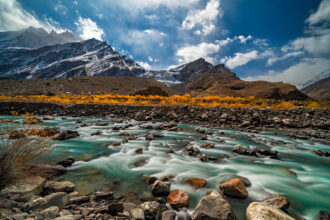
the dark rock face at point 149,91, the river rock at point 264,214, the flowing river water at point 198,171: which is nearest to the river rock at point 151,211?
the flowing river water at point 198,171

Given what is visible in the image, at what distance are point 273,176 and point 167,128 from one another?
25.7ft

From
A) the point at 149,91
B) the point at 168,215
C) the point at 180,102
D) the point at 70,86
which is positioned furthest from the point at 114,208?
the point at 70,86

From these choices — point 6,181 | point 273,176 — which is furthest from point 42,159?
point 273,176

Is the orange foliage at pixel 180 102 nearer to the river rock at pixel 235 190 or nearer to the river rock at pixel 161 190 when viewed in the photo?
the river rock at pixel 235 190

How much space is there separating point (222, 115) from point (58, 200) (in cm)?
1426

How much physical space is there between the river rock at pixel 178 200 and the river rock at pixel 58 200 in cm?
205

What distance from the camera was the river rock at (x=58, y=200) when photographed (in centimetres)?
269

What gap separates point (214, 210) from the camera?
2510 millimetres

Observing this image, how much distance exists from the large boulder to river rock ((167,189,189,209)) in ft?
1.28

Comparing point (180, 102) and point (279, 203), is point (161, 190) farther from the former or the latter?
point (180, 102)

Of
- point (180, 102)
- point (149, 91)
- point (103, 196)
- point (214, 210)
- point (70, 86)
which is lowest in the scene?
point (103, 196)

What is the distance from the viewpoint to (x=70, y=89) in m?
43.6

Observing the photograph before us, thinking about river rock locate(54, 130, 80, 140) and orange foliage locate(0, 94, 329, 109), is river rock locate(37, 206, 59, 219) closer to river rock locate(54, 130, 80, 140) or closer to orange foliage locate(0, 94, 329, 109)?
river rock locate(54, 130, 80, 140)

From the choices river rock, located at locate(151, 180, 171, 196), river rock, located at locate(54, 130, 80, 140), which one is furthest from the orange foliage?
river rock, located at locate(151, 180, 171, 196)
